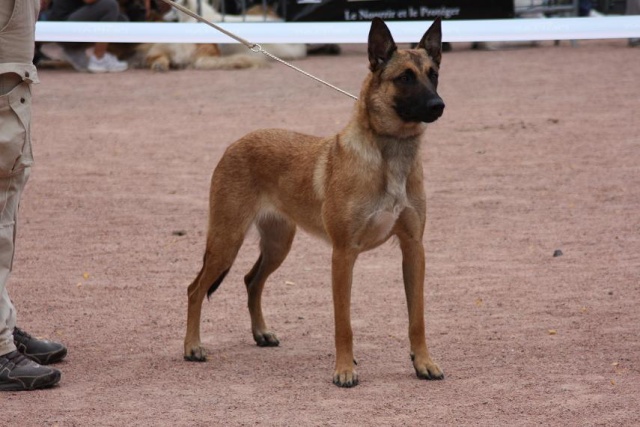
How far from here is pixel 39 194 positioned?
32.4ft

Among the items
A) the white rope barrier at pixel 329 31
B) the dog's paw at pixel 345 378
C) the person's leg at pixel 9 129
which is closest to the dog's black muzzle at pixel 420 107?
the dog's paw at pixel 345 378

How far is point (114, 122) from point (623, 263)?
7.14 meters

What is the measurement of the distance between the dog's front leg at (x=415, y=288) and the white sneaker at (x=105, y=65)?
12.1 m

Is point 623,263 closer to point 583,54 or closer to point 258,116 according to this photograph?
point 258,116

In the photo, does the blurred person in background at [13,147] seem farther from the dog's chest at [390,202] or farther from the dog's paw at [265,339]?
the dog's chest at [390,202]

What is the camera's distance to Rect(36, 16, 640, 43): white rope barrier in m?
9.89

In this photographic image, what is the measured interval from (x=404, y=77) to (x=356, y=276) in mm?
2461

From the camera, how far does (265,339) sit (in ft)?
20.3

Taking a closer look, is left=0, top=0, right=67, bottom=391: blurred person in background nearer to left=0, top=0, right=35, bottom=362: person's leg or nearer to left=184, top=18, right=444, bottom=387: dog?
left=0, top=0, right=35, bottom=362: person's leg

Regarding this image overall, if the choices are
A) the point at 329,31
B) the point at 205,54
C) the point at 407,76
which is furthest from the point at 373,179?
the point at 205,54

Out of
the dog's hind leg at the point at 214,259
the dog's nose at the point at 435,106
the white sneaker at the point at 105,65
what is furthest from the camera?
the white sneaker at the point at 105,65

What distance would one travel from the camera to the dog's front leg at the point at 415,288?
17.9ft

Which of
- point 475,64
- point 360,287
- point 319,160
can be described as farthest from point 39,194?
point 475,64

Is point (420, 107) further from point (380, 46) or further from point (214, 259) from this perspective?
point (214, 259)
